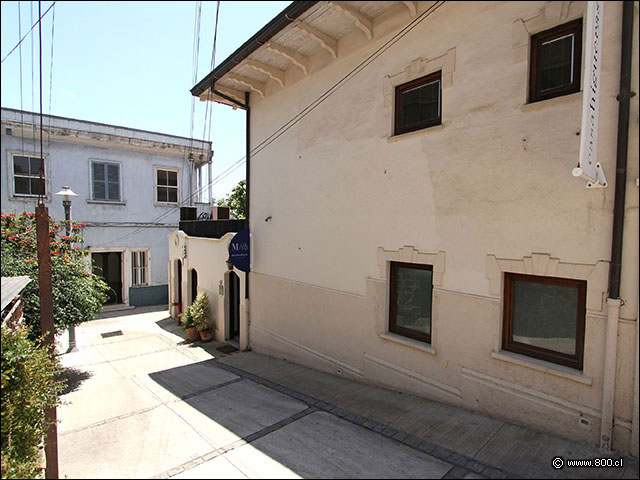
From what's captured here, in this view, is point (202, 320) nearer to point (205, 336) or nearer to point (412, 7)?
point (205, 336)

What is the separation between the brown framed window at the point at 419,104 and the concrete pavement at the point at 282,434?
177 inches

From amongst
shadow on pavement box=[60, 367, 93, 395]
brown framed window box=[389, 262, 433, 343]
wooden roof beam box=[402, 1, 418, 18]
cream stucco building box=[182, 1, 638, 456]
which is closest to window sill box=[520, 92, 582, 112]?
cream stucco building box=[182, 1, 638, 456]

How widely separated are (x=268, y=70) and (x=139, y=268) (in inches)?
512

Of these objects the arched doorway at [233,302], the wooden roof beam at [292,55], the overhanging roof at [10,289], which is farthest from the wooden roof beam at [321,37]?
the arched doorway at [233,302]

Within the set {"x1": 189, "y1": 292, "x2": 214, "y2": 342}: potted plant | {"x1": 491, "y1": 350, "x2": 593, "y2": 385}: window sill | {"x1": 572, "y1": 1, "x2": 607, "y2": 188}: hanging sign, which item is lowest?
{"x1": 189, "y1": 292, "x2": 214, "y2": 342}: potted plant

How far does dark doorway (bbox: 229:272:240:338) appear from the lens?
39.0 ft

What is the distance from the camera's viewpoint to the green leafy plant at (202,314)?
Answer: 39.4ft

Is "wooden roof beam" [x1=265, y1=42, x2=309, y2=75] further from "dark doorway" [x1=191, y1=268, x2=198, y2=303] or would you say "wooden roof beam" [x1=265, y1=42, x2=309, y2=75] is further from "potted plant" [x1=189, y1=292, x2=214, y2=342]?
"dark doorway" [x1=191, y1=268, x2=198, y2=303]

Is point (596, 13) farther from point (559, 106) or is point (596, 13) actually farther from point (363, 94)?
point (363, 94)

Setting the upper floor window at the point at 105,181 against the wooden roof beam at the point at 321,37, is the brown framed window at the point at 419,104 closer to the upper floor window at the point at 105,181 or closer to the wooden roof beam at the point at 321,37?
the wooden roof beam at the point at 321,37

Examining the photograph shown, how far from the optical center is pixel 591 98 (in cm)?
376

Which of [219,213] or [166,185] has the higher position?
[166,185]

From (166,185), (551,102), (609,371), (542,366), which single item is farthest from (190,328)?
(551,102)

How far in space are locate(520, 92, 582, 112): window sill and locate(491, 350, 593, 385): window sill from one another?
10.5 feet
